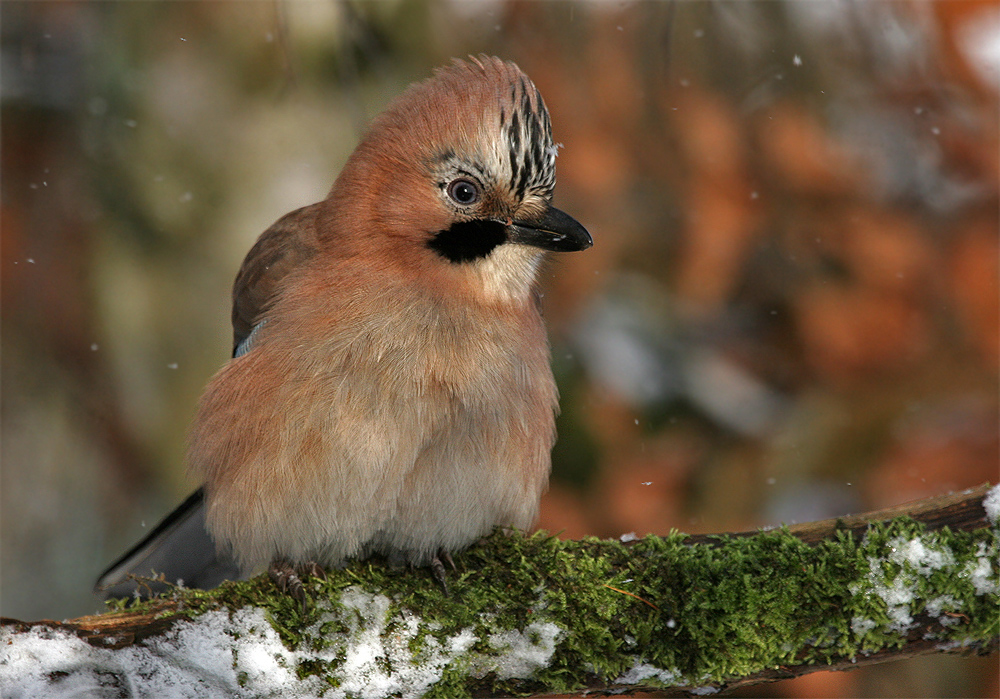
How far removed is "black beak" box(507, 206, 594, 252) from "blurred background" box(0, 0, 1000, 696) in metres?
2.31

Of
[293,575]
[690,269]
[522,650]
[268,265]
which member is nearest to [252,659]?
[293,575]

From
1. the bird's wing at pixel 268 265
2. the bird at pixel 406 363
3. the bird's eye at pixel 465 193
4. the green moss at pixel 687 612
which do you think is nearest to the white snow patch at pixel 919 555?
the green moss at pixel 687 612

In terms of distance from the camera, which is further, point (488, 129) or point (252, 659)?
point (488, 129)

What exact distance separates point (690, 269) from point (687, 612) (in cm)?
312

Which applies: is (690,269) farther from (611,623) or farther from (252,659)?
(252,659)

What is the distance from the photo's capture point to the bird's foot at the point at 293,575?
271cm

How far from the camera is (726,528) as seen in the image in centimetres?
520

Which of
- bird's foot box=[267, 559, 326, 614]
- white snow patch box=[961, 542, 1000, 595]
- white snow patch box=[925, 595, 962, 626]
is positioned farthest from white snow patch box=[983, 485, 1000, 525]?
bird's foot box=[267, 559, 326, 614]

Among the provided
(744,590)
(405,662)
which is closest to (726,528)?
(744,590)

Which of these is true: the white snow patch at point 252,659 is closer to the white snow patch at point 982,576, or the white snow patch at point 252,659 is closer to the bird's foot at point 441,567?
the bird's foot at point 441,567

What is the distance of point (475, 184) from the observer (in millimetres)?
2951

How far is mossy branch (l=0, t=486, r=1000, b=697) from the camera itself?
2.56 m

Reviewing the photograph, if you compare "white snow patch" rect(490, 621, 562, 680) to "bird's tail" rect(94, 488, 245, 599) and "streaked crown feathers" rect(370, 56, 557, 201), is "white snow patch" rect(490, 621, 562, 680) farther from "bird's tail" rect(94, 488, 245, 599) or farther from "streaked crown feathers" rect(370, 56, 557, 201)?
"streaked crown feathers" rect(370, 56, 557, 201)

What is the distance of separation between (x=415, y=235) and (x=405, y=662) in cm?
135
